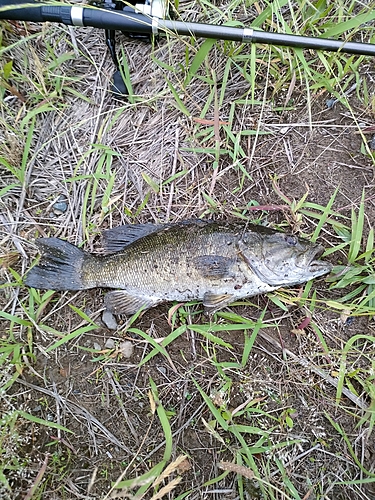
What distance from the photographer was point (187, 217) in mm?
3555

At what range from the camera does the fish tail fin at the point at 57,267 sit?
337 cm

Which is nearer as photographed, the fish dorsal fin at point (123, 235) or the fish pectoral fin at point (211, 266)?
the fish pectoral fin at point (211, 266)

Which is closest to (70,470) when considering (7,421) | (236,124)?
(7,421)

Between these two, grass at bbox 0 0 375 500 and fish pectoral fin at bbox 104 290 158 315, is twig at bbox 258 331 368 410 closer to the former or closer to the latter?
grass at bbox 0 0 375 500

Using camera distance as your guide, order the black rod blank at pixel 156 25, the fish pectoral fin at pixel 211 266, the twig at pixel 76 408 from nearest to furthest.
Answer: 1. the black rod blank at pixel 156 25
2. the fish pectoral fin at pixel 211 266
3. the twig at pixel 76 408

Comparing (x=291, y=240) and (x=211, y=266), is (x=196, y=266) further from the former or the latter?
→ (x=291, y=240)

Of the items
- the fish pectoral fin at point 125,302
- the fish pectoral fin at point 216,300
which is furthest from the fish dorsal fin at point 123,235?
the fish pectoral fin at point 216,300

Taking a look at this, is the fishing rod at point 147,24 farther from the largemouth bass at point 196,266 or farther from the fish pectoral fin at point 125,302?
the fish pectoral fin at point 125,302

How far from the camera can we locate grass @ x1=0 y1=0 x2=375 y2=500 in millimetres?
3268

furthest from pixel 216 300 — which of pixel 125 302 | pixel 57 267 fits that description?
pixel 57 267

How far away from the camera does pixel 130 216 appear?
3559 millimetres

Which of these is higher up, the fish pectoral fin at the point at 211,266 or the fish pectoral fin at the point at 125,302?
the fish pectoral fin at the point at 211,266

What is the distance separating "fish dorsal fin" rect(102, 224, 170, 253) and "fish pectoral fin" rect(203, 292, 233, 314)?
74 cm

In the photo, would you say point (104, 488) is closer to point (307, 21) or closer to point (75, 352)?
point (75, 352)
